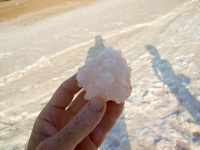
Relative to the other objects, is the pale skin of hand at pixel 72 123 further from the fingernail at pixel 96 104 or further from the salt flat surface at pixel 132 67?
the salt flat surface at pixel 132 67

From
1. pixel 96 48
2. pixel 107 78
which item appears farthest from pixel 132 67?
pixel 107 78

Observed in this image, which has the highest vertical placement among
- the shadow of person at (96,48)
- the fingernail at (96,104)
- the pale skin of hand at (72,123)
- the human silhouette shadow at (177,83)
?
the fingernail at (96,104)

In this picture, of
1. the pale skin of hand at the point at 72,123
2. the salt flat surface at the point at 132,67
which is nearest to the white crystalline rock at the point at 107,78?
the pale skin of hand at the point at 72,123

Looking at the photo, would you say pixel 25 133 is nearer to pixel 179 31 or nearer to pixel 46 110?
pixel 46 110

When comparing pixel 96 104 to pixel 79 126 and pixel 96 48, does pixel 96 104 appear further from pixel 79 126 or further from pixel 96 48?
pixel 96 48

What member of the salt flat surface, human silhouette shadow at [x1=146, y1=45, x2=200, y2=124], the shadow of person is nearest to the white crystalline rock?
the salt flat surface

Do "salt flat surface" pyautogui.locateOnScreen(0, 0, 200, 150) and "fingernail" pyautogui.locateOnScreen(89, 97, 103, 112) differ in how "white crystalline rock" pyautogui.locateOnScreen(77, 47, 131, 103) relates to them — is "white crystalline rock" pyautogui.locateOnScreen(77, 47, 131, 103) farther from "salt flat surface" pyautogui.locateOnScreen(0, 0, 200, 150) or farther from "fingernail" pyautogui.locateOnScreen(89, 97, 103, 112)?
"salt flat surface" pyautogui.locateOnScreen(0, 0, 200, 150)
